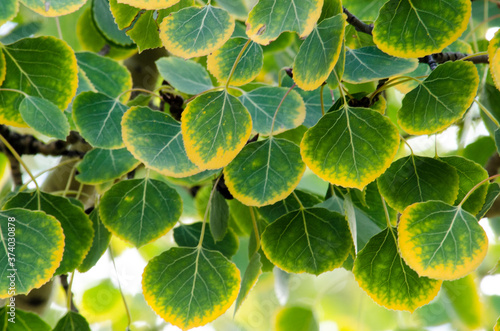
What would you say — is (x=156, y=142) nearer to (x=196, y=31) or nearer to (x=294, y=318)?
(x=196, y=31)

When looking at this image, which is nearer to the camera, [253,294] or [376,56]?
[376,56]

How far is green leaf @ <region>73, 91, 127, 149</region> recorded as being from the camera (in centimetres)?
57

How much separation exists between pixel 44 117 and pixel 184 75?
207 mm

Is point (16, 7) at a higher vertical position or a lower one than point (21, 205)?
higher

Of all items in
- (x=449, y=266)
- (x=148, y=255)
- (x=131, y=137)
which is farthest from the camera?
(x=148, y=255)

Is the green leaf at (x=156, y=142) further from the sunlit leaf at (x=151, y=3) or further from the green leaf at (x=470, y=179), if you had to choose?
the green leaf at (x=470, y=179)

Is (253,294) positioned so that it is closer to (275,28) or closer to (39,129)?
(39,129)

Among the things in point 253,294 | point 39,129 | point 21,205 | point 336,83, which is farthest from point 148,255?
point 336,83

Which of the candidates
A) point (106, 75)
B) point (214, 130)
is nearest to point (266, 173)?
point (214, 130)

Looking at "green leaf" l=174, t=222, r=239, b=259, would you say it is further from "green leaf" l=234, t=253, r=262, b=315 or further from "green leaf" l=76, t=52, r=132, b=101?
"green leaf" l=76, t=52, r=132, b=101

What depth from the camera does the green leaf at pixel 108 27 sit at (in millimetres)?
777

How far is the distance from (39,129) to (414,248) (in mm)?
376

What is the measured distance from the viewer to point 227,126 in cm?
→ 47

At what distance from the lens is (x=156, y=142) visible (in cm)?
53
